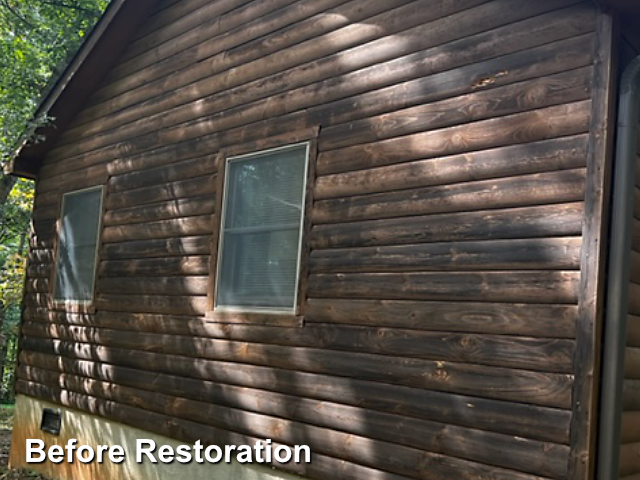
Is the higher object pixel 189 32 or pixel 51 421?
pixel 189 32

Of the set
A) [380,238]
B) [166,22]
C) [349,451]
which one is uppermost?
[166,22]

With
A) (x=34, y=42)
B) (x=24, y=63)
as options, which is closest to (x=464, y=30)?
(x=24, y=63)

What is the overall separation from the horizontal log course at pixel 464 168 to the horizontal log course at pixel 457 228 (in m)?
0.21

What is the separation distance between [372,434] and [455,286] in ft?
3.48

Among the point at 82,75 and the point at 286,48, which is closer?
the point at 286,48

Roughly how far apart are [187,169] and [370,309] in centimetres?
255

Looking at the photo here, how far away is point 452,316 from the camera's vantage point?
13.3 feet

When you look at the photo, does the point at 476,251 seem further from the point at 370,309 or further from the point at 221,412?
the point at 221,412

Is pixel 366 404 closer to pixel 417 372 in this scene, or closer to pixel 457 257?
pixel 417 372

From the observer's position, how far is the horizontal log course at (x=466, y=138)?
373 cm

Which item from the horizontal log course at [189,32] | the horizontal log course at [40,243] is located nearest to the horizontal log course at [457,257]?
the horizontal log course at [189,32]

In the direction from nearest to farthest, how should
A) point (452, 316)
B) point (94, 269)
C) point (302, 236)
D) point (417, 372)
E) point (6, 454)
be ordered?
1. point (452, 316)
2. point (417, 372)
3. point (302, 236)
4. point (94, 269)
5. point (6, 454)

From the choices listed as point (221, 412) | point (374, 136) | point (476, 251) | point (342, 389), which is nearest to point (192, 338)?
point (221, 412)

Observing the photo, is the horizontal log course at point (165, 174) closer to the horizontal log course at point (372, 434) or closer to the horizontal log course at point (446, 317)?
the horizontal log course at point (446, 317)
